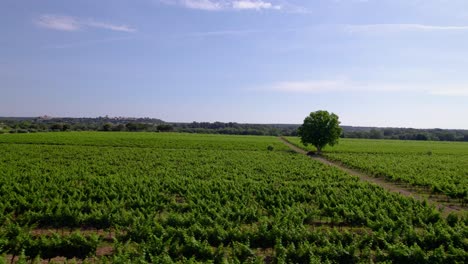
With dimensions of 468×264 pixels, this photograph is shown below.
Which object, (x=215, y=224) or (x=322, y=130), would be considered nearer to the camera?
(x=215, y=224)

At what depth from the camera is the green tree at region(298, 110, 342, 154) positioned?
184ft

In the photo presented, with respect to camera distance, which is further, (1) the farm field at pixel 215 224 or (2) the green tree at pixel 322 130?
(2) the green tree at pixel 322 130

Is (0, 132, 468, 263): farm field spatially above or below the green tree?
below

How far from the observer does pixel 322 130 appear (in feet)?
184

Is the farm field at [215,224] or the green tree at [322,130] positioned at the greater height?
the green tree at [322,130]

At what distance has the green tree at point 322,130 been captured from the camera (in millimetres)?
55969

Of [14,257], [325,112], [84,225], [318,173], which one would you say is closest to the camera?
[14,257]

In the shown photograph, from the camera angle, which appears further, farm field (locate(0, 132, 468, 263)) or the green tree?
the green tree

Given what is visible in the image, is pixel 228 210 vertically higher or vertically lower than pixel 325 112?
lower

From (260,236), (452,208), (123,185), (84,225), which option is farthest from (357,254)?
(123,185)

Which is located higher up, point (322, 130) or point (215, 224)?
point (322, 130)

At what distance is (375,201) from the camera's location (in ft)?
61.4

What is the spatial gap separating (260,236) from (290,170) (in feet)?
62.0

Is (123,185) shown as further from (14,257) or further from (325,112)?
(325,112)
